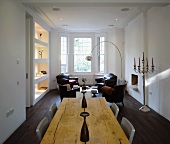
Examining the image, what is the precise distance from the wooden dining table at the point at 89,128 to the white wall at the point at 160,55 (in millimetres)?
2656

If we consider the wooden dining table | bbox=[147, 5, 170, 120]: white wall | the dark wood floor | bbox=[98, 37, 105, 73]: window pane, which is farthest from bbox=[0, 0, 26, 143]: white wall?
bbox=[98, 37, 105, 73]: window pane

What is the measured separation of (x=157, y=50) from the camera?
4918 mm

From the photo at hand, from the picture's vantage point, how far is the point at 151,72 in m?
5.32

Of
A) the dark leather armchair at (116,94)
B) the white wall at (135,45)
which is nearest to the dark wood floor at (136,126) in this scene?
the dark leather armchair at (116,94)

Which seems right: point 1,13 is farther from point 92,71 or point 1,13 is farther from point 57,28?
point 92,71

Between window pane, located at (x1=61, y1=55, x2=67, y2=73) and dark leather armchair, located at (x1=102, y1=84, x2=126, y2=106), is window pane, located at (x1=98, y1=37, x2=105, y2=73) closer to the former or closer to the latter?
window pane, located at (x1=61, y1=55, x2=67, y2=73)

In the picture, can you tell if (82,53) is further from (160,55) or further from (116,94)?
(160,55)

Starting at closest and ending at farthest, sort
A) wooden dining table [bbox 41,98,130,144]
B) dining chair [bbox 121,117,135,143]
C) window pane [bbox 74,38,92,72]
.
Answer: wooden dining table [bbox 41,98,130,144] → dining chair [bbox 121,117,135,143] → window pane [bbox 74,38,92,72]

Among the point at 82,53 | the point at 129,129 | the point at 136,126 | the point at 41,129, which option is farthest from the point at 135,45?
the point at 41,129

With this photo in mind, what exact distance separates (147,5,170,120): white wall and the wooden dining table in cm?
266

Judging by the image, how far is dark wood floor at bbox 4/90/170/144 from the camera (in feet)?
10.6

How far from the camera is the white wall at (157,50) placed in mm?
4406

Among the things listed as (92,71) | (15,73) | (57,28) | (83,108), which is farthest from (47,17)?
(83,108)

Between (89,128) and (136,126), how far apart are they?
2520 mm
